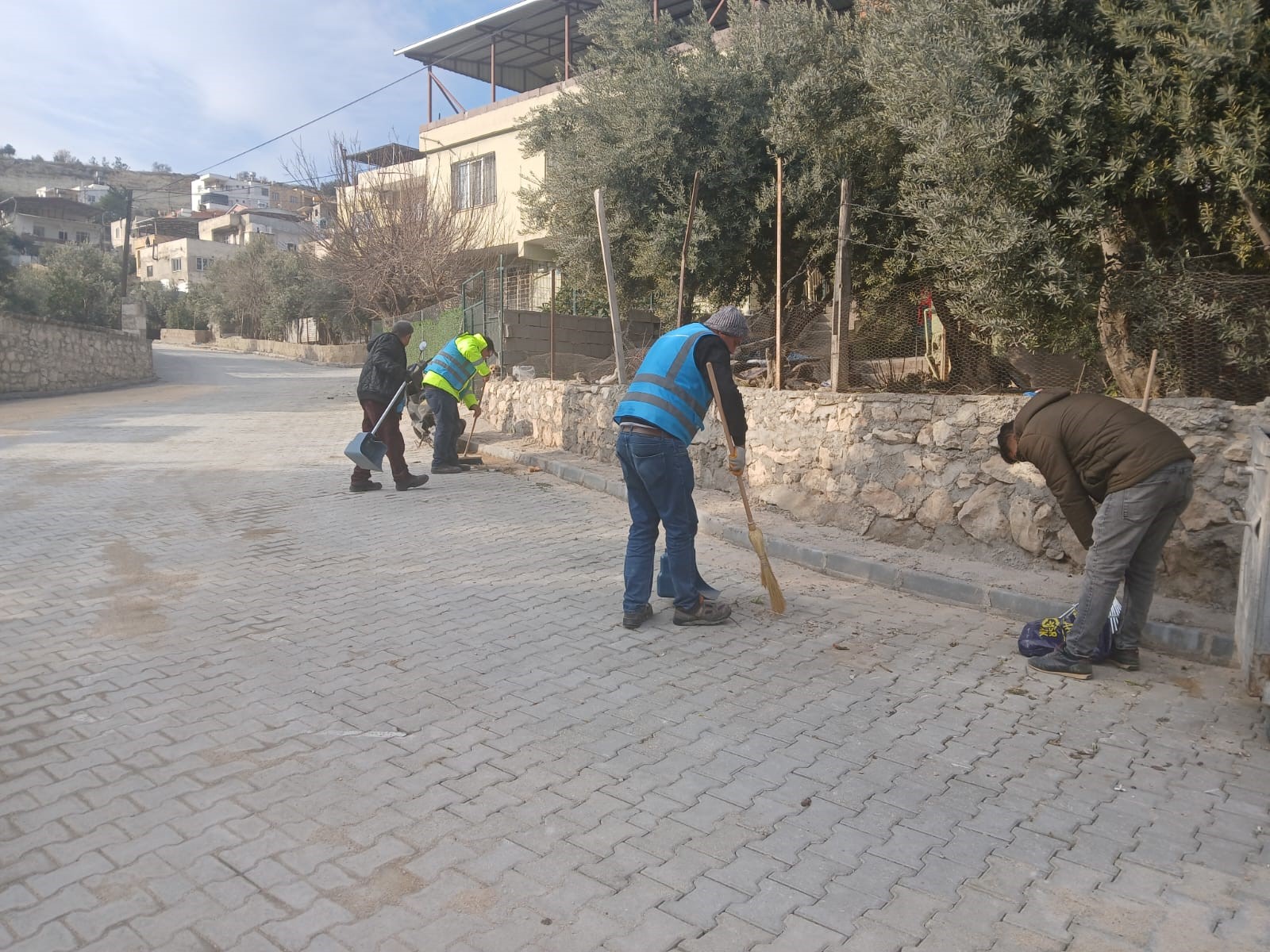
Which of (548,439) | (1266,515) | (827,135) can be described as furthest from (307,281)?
(1266,515)

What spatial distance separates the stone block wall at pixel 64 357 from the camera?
21.4m

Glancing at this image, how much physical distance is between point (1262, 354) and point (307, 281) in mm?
38855

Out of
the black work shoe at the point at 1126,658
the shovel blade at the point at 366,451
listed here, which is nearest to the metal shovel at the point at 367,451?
the shovel blade at the point at 366,451

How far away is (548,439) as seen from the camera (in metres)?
12.8

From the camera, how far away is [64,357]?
23469 mm

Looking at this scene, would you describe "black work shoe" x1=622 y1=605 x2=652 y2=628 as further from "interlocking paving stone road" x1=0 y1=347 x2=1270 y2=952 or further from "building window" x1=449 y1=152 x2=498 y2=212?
"building window" x1=449 y1=152 x2=498 y2=212

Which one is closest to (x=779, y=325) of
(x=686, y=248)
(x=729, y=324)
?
(x=686, y=248)

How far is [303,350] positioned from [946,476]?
122 ft

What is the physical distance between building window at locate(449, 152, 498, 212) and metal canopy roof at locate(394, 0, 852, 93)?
231cm

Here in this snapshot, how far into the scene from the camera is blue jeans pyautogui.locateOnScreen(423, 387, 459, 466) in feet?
34.2

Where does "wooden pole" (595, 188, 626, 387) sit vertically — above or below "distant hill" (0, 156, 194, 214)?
below

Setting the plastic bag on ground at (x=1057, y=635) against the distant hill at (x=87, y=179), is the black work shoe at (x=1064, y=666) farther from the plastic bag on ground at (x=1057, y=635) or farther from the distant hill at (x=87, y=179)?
the distant hill at (x=87, y=179)

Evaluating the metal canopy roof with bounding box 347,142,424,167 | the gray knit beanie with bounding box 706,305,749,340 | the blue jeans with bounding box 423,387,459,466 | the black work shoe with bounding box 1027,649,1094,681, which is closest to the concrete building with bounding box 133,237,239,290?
the metal canopy roof with bounding box 347,142,424,167

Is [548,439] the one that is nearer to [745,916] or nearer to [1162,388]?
[1162,388]
